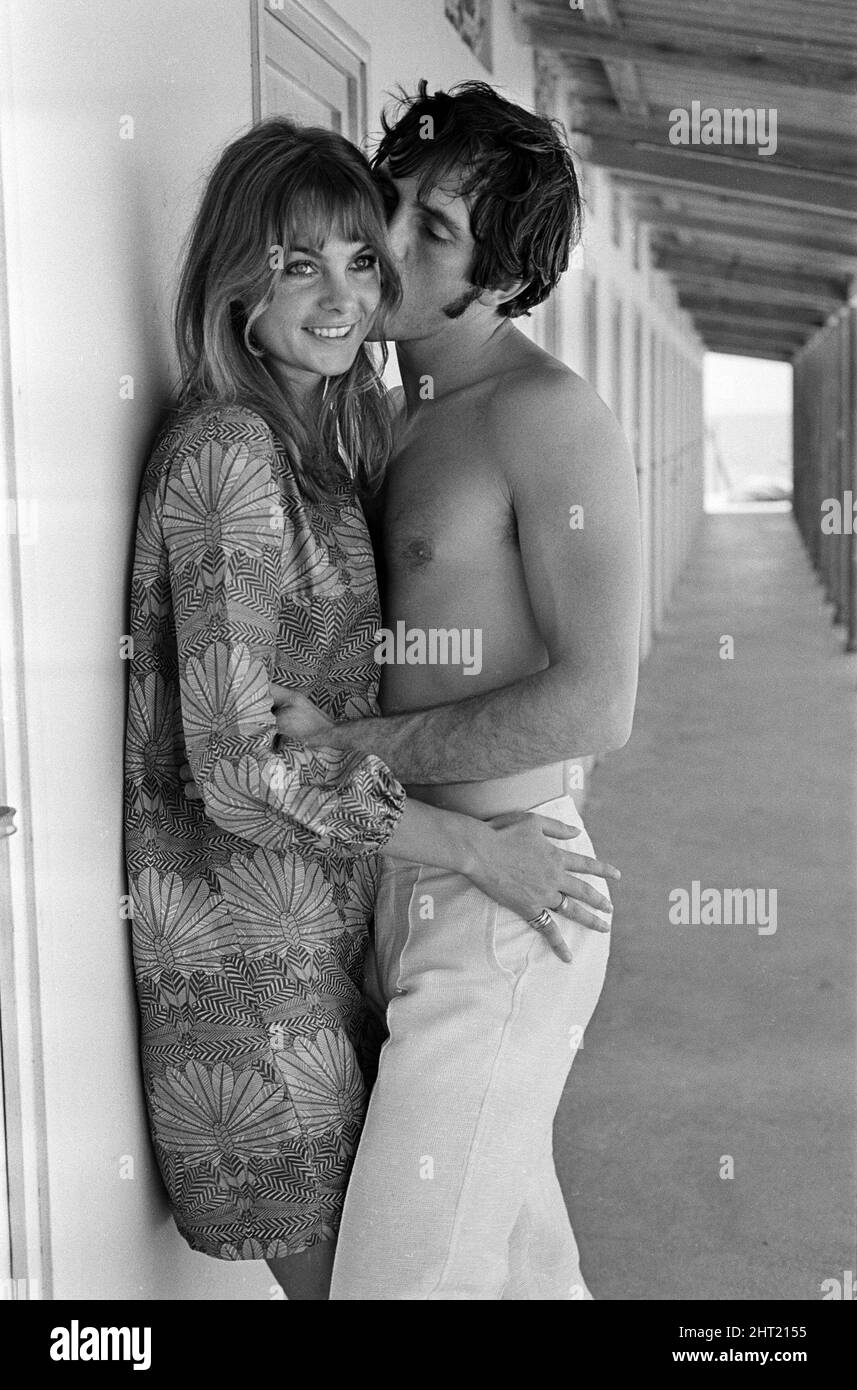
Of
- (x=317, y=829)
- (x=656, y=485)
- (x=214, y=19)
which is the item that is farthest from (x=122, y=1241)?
(x=656, y=485)

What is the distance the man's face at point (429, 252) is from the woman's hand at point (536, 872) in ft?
2.46

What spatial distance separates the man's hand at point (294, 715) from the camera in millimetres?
1948

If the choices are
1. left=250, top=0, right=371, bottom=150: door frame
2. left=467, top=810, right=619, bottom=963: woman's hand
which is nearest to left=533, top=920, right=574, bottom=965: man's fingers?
left=467, top=810, right=619, bottom=963: woman's hand

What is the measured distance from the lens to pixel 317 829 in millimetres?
1839

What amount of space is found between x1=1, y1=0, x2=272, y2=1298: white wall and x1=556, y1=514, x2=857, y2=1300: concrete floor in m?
1.52

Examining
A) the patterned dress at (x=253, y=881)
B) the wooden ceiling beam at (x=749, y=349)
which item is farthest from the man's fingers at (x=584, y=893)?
the wooden ceiling beam at (x=749, y=349)

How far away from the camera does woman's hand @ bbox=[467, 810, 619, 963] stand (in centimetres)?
205

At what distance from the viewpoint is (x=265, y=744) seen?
1826 millimetres

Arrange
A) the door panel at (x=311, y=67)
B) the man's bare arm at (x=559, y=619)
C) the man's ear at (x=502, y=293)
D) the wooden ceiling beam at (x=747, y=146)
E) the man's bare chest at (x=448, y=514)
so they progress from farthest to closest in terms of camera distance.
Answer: the wooden ceiling beam at (x=747, y=146)
the door panel at (x=311, y=67)
the man's ear at (x=502, y=293)
the man's bare chest at (x=448, y=514)
the man's bare arm at (x=559, y=619)

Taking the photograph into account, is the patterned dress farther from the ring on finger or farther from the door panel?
the door panel

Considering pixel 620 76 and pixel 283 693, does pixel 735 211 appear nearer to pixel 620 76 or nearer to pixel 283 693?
pixel 620 76

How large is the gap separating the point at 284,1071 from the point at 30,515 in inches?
31.6

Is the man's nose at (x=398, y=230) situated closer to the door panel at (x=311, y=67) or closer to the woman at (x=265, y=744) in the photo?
the woman at (x=265, y=744)

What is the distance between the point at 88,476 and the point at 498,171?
0.78m
